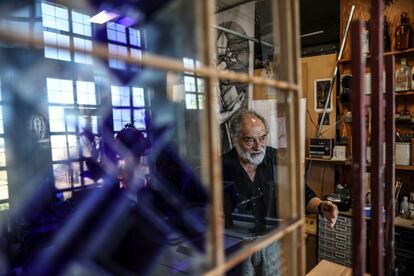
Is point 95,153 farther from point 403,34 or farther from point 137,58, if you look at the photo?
point 403,34

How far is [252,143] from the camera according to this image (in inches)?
80.7

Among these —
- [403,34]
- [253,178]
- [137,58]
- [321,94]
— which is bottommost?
[253,178]

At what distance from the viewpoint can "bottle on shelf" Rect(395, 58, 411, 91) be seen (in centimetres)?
238

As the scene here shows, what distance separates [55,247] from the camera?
81.0 inches

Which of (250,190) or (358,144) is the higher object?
(358,144)

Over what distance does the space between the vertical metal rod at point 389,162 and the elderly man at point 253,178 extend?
918 mm

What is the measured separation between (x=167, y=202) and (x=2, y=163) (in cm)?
152

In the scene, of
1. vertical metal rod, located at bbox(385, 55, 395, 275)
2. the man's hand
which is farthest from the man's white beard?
vertical metal rod, located at bbox(385, 55, 395, 275)

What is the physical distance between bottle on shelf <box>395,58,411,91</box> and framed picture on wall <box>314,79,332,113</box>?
2.01ft

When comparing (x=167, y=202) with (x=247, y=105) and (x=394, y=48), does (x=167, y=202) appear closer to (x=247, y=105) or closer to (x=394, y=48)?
(x=247, y=105)

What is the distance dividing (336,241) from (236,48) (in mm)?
2150

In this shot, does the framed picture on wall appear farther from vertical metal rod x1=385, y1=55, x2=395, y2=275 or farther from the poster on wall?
vertical metal rod x1=385, y1=55, x2=395, y2=275

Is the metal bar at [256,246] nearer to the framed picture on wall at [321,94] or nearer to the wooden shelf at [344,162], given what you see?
the wooden shelf at [344,162]

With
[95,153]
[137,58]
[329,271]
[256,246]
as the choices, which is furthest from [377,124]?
[95,153]
